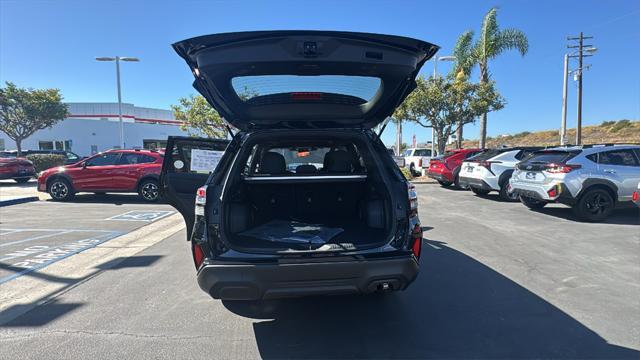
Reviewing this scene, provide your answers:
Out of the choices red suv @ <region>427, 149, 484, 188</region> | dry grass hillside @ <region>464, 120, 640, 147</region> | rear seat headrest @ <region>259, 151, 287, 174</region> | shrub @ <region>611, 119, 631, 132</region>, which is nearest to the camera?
rear seat headrest @ <region>259, 151, 287, 174</region>

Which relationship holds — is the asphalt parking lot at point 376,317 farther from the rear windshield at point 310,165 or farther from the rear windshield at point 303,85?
the rear windshield at point 303,85

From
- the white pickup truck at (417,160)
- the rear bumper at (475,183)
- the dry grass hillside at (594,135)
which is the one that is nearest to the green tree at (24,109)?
the white pickup truck at (417,160)

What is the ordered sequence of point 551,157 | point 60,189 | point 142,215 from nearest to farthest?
1. point 551,157
2. point 142,215
3. point 60,189

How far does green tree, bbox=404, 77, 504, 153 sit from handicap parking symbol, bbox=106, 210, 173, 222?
520 inches

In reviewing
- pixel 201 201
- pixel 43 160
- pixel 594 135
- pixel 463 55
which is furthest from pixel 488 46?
pixel 594 135

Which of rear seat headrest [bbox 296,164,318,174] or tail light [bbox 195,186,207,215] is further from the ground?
rear seat headrest [bbox 296,164,318,174]

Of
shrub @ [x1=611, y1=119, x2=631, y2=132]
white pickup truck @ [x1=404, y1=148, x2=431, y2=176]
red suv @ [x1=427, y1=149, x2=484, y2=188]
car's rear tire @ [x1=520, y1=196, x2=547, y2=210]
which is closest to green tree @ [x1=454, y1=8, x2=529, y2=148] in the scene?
white pickup truck @ [x1=404, y1=148, x2=431, y2=176]

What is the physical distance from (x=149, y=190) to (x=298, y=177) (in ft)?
27.5

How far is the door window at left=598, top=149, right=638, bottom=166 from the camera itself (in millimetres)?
8016

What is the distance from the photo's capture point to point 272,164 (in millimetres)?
4426

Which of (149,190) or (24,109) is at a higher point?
(24,109)

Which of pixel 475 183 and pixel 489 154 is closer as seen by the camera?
pixel 475 183

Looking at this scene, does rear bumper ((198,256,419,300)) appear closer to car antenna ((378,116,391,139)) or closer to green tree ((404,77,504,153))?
car antenna ((378,116,391,139))

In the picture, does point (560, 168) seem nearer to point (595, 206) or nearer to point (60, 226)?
point (595, 206)
